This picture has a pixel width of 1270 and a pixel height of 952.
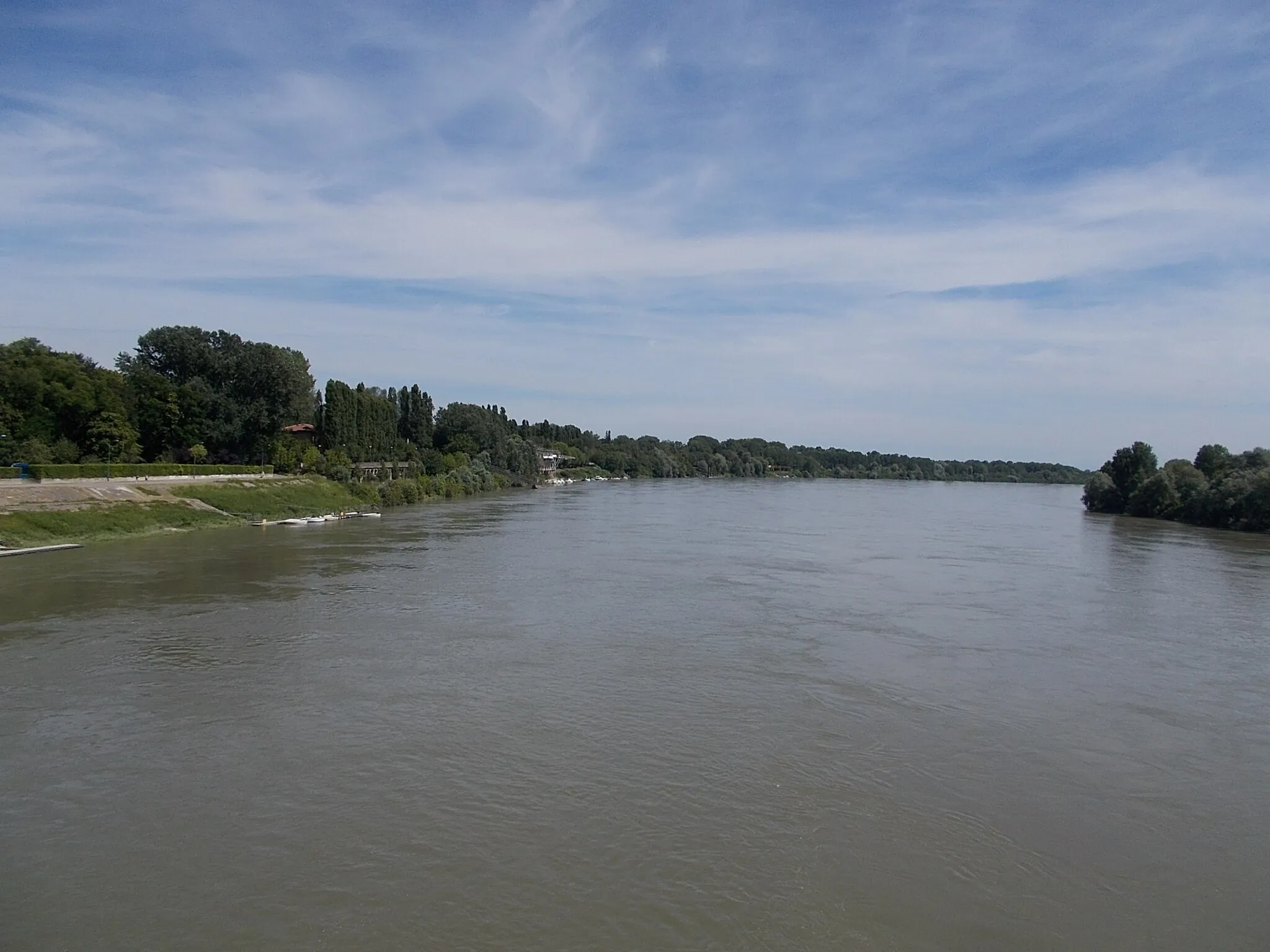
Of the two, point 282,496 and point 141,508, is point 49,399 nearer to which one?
point 282,496

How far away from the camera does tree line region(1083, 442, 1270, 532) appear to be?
42.6m

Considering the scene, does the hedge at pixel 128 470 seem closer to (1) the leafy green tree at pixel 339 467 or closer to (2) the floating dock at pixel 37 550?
(1) the leafy green tree at pixel 339 467

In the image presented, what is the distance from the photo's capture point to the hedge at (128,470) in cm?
3294

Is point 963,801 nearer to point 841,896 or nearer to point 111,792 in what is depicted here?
point 841,896

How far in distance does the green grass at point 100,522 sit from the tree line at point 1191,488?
158 ft

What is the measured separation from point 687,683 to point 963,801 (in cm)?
456

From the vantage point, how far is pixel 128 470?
123 ft

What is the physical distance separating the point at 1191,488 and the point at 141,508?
5436 cm

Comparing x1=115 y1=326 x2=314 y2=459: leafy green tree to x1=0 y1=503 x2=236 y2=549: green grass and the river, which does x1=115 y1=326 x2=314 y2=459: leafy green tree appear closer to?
x1=0 y1=503 x2=236 y2=549: green grass

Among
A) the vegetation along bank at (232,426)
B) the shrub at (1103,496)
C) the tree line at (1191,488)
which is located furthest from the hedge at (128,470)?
the shrub at (1103,496)

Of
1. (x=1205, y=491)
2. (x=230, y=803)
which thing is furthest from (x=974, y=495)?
(x=230, y=803)

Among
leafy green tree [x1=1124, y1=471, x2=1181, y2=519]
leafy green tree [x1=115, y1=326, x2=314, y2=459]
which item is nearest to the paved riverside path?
leafy green tree [x1=115, y1=326, x2=314, y2=459]

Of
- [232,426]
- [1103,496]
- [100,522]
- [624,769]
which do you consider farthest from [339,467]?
[1103,496]

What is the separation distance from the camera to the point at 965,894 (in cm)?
672
